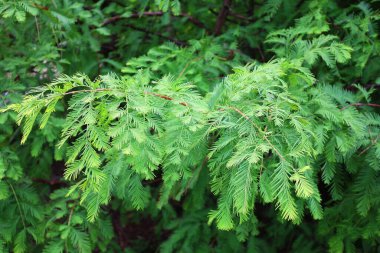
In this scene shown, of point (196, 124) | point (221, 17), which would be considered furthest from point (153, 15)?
point (196, 124)

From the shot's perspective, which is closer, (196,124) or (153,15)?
(196,124)

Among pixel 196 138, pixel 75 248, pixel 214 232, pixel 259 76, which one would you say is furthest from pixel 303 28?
pixel 75 248

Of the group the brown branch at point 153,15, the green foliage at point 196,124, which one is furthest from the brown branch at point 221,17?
the brown branch at point 153,15

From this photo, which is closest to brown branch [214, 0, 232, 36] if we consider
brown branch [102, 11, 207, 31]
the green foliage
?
the green foliage

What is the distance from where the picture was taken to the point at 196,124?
1.68 m

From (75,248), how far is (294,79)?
186cm

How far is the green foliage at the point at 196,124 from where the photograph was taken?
1.70 metres

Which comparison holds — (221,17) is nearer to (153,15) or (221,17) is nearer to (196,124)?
(153,15)

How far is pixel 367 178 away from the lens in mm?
2291

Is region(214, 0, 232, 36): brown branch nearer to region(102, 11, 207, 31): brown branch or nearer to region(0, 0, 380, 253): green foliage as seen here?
region(0, 0, 380, 253): green foliage

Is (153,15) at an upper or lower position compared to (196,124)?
lower

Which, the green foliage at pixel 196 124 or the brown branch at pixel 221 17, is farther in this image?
the brown branch at pixel 221 17

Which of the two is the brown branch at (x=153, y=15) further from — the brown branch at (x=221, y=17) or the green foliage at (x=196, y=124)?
the brown branch at (x=221, y=17)

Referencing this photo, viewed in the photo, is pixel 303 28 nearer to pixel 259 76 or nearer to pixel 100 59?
pixel 259 76
